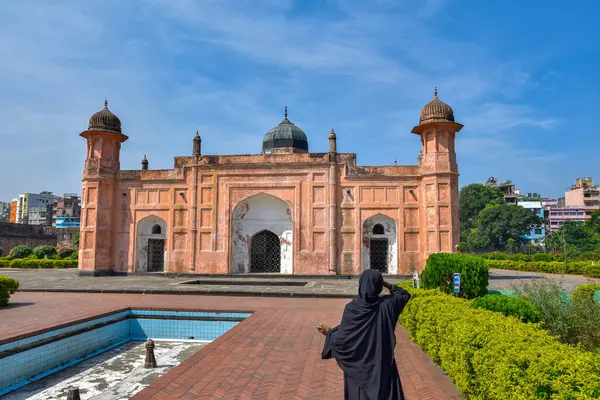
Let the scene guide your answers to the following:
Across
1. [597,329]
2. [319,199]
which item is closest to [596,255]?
[319,199]

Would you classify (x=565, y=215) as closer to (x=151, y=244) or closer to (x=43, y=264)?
(x=151, y=244)

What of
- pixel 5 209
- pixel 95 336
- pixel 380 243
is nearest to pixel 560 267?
pixel 380 243

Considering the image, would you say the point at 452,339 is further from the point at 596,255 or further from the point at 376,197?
the point at 596,255

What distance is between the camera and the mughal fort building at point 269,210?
63.1 ft

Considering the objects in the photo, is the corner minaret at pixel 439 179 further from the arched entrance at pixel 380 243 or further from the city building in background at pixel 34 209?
the city building in background at pixel 34 209

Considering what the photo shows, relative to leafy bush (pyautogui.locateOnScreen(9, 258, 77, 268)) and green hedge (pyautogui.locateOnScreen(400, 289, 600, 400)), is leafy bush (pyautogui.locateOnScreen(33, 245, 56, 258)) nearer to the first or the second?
leafy bush (pyautogui.locateOnScreen(9, 258, 77, 268))

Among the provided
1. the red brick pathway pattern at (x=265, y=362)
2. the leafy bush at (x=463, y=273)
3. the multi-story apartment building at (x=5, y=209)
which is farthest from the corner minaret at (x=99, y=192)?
the multi-story apartment building at (x=5, y=209)

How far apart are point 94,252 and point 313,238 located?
1003 centimetres

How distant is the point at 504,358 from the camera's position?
350 cm

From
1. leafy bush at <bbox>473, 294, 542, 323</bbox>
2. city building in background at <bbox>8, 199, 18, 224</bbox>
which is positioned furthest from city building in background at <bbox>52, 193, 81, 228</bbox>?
leafy bush at <bbox>473, 294, 542, 323</bbox>

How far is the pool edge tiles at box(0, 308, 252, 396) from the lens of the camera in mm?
6328

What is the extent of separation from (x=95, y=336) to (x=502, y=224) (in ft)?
164

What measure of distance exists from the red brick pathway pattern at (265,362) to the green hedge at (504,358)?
0.40m

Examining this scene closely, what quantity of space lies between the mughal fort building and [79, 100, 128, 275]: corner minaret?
0.05 m
